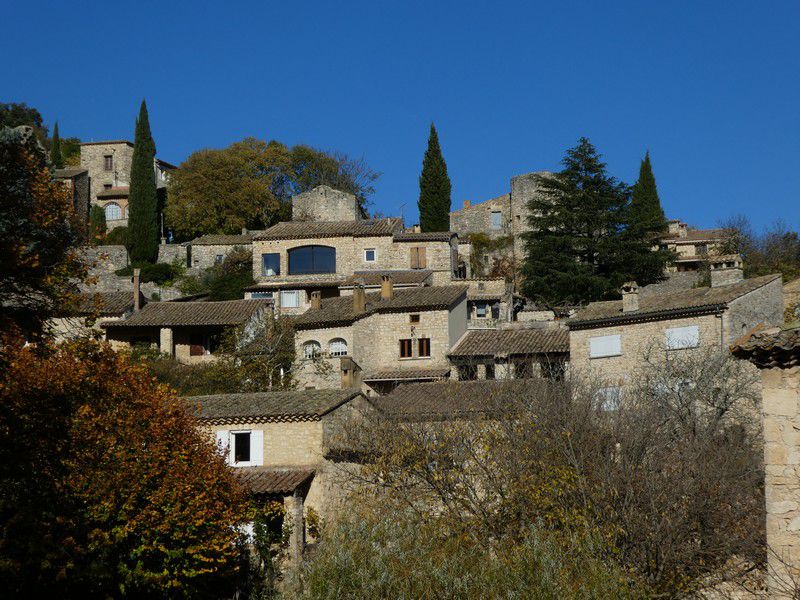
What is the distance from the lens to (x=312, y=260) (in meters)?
55.1

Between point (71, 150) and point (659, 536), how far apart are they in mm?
84934

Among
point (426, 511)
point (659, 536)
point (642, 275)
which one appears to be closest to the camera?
point (659, 536)

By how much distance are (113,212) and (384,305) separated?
37.2 m

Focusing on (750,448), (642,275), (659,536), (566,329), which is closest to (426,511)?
(659,536)

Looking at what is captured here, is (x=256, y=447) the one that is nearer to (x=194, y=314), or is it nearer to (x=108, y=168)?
(x=194, y=314)

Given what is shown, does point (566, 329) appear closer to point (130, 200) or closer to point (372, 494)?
point (372, 494)

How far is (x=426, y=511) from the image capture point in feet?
70.9

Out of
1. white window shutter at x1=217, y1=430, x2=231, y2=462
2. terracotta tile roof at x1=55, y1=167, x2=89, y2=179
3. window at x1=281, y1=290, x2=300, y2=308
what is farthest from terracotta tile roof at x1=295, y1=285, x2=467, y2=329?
terracotta tile roof at x1=55, y1=167, x2=89, y2=179

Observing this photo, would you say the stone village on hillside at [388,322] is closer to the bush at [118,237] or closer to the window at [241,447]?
the window at [241,447]

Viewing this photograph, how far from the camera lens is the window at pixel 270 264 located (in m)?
55.4

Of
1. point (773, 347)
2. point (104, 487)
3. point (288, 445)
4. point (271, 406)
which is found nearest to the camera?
point (773, 347)

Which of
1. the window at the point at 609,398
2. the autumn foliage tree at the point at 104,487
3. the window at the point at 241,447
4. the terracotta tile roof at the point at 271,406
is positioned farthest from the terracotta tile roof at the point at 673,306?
the autumn foliage tree at the point at 104,487

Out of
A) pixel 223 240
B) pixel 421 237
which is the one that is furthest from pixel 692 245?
pixel 223 240

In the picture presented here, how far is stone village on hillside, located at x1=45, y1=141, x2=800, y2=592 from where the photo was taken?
28.4 meters
